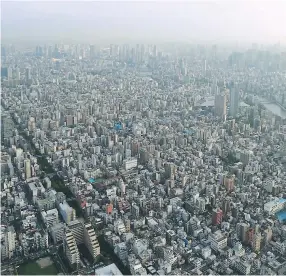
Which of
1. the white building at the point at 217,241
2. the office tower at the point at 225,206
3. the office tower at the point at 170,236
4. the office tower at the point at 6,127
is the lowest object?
the office tower at the point at 170,236

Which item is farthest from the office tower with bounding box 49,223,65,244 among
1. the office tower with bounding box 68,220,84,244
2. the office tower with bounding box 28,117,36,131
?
the office tower with bounding box 28,117,36,131

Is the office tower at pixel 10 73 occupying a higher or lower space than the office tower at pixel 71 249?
higher

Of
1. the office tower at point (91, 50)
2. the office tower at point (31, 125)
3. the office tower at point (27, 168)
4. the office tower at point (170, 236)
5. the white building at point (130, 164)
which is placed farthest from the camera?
the office tower at point (91, 50)

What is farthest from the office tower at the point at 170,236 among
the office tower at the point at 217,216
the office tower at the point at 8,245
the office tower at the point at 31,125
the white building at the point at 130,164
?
the office tower at the point at 31,125

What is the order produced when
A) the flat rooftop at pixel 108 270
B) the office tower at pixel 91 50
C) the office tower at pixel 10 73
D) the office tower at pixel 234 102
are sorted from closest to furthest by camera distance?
the flat rooftop at pixel 108 270, the office tower at pixel 234 102, the office tower at pixel 10 73, the office tower at pixel 91 50

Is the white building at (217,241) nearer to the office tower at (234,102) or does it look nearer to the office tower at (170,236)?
the office tower at (170,236)

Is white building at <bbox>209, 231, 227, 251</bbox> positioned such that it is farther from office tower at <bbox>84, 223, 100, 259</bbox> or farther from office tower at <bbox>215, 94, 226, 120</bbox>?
office tower at <bbox>215, 94, 226, 120</bbox>
